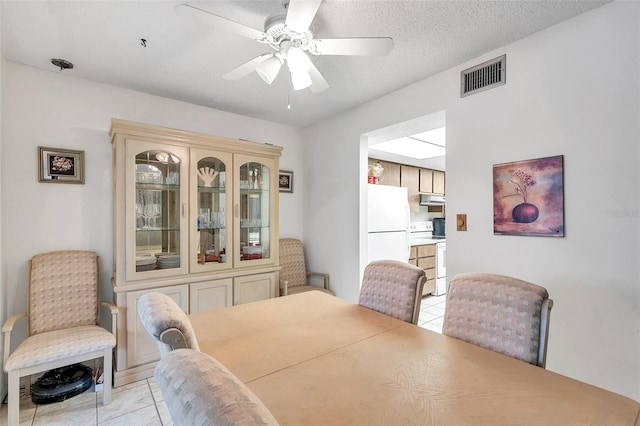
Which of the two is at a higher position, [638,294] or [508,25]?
[508,25]

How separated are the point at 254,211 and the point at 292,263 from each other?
→ 846 mm

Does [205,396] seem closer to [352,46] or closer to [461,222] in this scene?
[352,46]

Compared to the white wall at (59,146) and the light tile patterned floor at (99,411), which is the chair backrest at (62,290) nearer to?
the white wall at (59,146)

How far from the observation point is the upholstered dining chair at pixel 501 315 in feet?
3.90

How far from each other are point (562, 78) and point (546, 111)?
0.19 meters

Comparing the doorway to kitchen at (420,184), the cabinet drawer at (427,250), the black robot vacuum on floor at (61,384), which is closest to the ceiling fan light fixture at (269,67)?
the doorway to kitchen at (420,184)

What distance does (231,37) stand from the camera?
1.88m

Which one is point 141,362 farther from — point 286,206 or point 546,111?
point 546,111

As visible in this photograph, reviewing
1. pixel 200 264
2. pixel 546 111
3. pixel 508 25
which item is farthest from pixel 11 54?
pixel 546 111

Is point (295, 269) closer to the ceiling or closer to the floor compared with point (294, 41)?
closer to the floor

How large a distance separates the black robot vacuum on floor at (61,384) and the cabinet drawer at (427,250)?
4.03 meters

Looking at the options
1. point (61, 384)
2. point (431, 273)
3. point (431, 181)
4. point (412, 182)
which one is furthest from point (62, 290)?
point (431, 181)

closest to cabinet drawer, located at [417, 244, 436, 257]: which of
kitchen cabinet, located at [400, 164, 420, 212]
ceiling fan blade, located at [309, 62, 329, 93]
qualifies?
kitchen cabinet, located at [400, 164, 420, 212]

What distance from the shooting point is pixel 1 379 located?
2070mm
